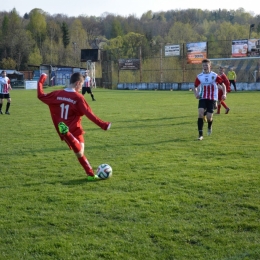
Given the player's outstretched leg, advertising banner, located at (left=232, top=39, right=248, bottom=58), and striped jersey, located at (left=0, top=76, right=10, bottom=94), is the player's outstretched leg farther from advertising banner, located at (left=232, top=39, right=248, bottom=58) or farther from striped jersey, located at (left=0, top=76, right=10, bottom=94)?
advertising banner, located at (left=232, top=39, right=248, bottom=58)

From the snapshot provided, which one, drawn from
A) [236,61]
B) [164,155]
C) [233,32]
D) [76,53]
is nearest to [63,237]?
[164,155]

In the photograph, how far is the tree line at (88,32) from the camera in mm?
73188

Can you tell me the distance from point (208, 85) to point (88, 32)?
4092 inches

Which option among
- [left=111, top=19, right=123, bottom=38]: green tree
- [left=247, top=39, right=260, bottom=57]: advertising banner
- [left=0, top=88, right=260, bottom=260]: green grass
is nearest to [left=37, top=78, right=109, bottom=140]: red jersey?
[left=0, top=88, right=260, bottom=260]: green grass

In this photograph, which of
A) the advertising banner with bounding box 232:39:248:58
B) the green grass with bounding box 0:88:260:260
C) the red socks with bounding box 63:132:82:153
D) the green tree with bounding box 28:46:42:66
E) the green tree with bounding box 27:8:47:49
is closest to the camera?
the green grass with bounding box 0:88:260:260

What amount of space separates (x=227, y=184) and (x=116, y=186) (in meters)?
1.60

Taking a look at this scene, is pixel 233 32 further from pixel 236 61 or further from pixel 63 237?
pixel 63 237

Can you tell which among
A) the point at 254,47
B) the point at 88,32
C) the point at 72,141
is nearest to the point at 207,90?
the point at 72,141

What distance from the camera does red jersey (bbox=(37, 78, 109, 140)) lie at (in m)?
5.93

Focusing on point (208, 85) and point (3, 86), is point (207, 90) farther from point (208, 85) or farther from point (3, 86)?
point (3, 86)

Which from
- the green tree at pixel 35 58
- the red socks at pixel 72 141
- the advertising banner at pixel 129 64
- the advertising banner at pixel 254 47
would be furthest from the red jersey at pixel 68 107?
the green tree at pixel 35 58

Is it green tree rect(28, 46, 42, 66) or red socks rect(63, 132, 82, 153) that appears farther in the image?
green tree rect(28, 46, 42, 66)

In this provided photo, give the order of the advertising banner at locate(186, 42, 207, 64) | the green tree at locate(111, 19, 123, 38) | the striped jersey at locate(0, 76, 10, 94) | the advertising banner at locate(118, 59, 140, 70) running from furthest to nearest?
the green tree at locate(111, 19, 123, 38), the advertising banner at locate(118, 59, 140, 70), the advertising banner at locate(186, 42, 207, 64), the striped jersey at locate(0, 76, 10, 94)

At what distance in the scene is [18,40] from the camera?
8644cm
